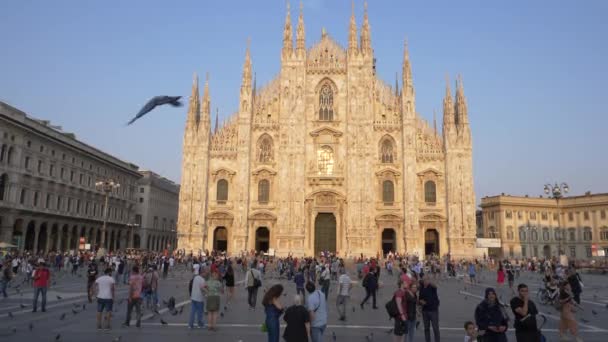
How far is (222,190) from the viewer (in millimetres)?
46312

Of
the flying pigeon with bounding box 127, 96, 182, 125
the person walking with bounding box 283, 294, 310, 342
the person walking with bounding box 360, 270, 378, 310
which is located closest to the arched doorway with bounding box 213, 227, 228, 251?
the person walking with bounding box 360, 270, 378, 310

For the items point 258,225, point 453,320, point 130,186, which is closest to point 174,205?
point 130,186

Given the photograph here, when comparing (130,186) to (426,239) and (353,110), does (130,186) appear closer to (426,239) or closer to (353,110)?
(353,110)

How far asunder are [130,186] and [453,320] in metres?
62.6

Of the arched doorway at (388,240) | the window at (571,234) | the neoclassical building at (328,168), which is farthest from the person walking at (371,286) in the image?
the window at (571,234)

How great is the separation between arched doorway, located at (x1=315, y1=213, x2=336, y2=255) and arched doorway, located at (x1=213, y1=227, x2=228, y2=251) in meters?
9.09

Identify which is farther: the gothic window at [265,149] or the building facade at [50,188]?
the gothic window at [265,149]

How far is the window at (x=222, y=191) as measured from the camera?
4616 centimetres

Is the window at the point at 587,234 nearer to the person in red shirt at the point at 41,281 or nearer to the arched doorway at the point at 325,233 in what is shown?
the arched doorway at the point at 325,233

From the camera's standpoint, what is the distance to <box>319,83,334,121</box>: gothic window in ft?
156

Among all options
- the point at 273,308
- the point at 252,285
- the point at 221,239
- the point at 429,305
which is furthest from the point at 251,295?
the point at 221,239

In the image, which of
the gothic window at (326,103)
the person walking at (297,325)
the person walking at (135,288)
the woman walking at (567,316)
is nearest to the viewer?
the person walking at (297,325)

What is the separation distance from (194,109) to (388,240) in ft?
77.0

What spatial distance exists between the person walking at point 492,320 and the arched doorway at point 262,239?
40424 mm
